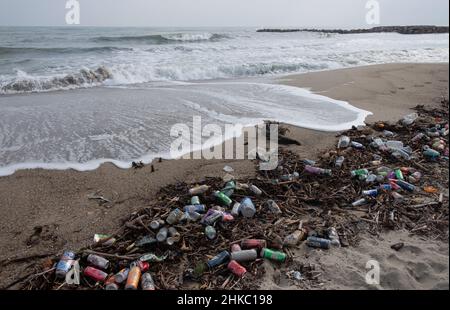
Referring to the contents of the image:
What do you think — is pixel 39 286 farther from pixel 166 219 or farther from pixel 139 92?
pixel 139 92

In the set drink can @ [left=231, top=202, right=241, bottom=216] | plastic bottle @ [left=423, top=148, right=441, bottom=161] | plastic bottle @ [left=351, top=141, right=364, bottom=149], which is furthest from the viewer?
plastic bottle @ [left=351, top=141, right=364, bottom=149]

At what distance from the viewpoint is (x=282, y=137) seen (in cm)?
505

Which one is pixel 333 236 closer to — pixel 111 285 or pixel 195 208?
pixel 195 208

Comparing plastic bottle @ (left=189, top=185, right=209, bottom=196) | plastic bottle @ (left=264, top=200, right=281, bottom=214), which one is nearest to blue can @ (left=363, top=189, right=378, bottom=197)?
plastic bottle @ (left=264, top=200, right=281, bottom=214)

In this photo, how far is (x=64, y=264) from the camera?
250cm

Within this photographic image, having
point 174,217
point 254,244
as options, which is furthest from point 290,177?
point 174,217

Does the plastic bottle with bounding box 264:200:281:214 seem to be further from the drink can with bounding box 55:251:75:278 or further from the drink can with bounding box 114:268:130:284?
the drink can with bounding box 55:251:75:278

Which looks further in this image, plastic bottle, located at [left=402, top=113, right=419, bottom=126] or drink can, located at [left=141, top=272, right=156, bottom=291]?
plastic bottle, located at [left=402, top=113, right=419, bottom=126]

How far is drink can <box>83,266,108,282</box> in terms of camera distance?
242 cm

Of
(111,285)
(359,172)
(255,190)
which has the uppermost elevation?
(359,172)

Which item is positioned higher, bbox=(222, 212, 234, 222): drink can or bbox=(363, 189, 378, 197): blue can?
bbox=(363, 189, 378, 197): blue can

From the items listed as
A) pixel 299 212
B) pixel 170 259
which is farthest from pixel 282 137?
pixel 170 259

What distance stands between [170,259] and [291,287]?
0.93m

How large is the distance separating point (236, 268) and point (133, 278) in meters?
0.73
